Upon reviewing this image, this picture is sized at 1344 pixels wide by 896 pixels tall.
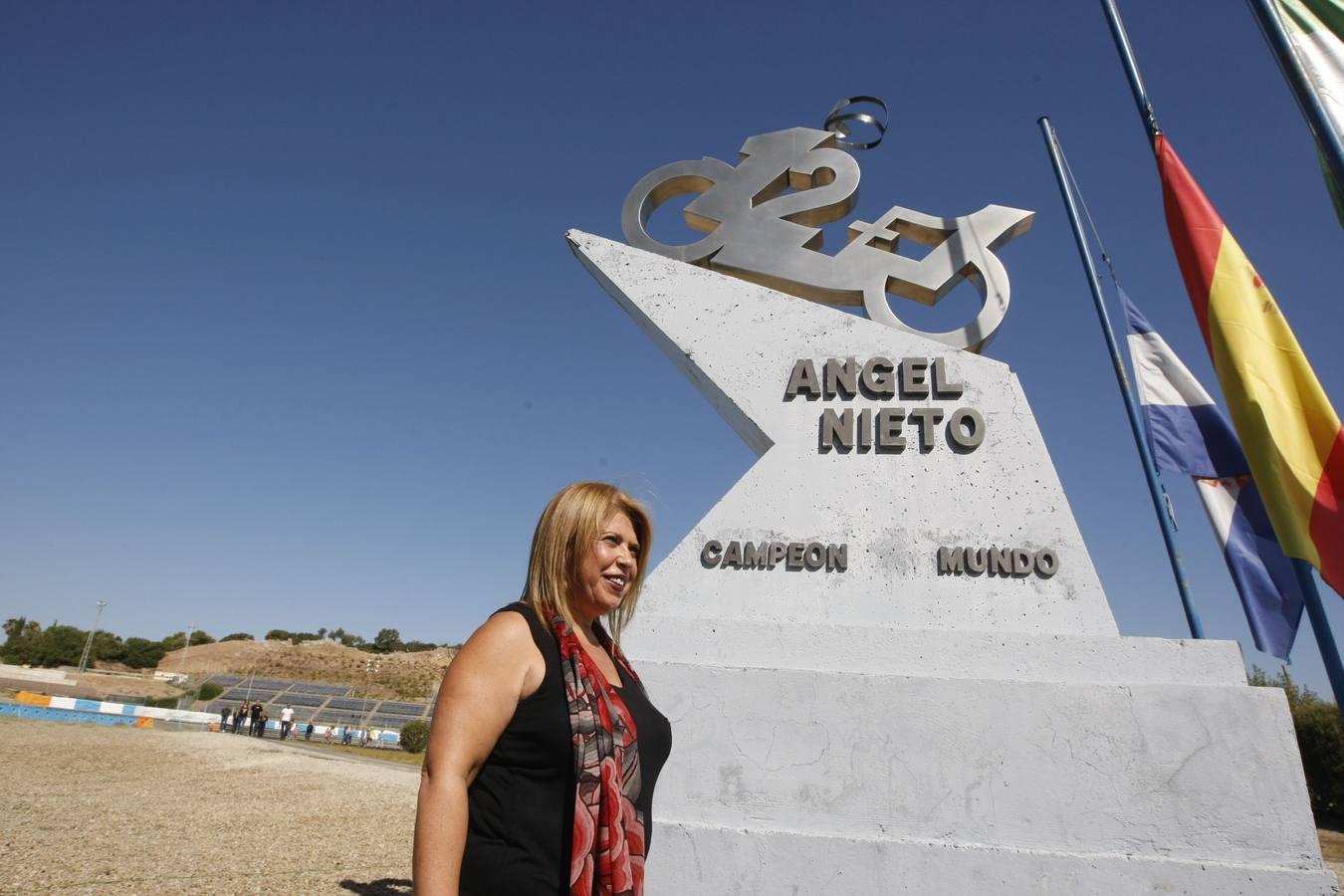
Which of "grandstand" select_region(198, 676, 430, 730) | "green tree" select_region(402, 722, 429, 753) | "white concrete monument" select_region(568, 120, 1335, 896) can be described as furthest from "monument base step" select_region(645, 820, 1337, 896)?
"grandstand" select_region(198, 676, 430, 730)

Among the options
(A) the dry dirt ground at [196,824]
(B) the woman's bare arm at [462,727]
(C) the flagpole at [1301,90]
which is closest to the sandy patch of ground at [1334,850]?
(A) the dry dirt ground at [196,824]

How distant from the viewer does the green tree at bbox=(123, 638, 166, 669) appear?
60.3 metres

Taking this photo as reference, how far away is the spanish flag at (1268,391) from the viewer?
168 inches

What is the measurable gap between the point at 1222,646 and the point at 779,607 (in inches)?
88.0

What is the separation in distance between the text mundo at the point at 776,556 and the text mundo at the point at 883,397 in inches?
26.9

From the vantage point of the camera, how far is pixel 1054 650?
3.88 meters

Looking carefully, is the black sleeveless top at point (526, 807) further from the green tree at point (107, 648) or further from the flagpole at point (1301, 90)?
the green tree at point (107, 648)

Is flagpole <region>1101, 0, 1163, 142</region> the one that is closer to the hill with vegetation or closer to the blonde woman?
the blonde woman

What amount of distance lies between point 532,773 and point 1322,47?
6234 millimetres

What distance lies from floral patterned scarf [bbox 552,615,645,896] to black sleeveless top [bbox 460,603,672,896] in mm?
25

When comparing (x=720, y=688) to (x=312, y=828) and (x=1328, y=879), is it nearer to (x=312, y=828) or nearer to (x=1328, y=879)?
(x=1328, y=879)

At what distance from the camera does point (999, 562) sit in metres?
4.29

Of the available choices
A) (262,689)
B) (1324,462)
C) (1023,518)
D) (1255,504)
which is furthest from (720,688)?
(262,689)

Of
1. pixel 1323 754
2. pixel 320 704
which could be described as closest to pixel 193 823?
pixel 1323 754
